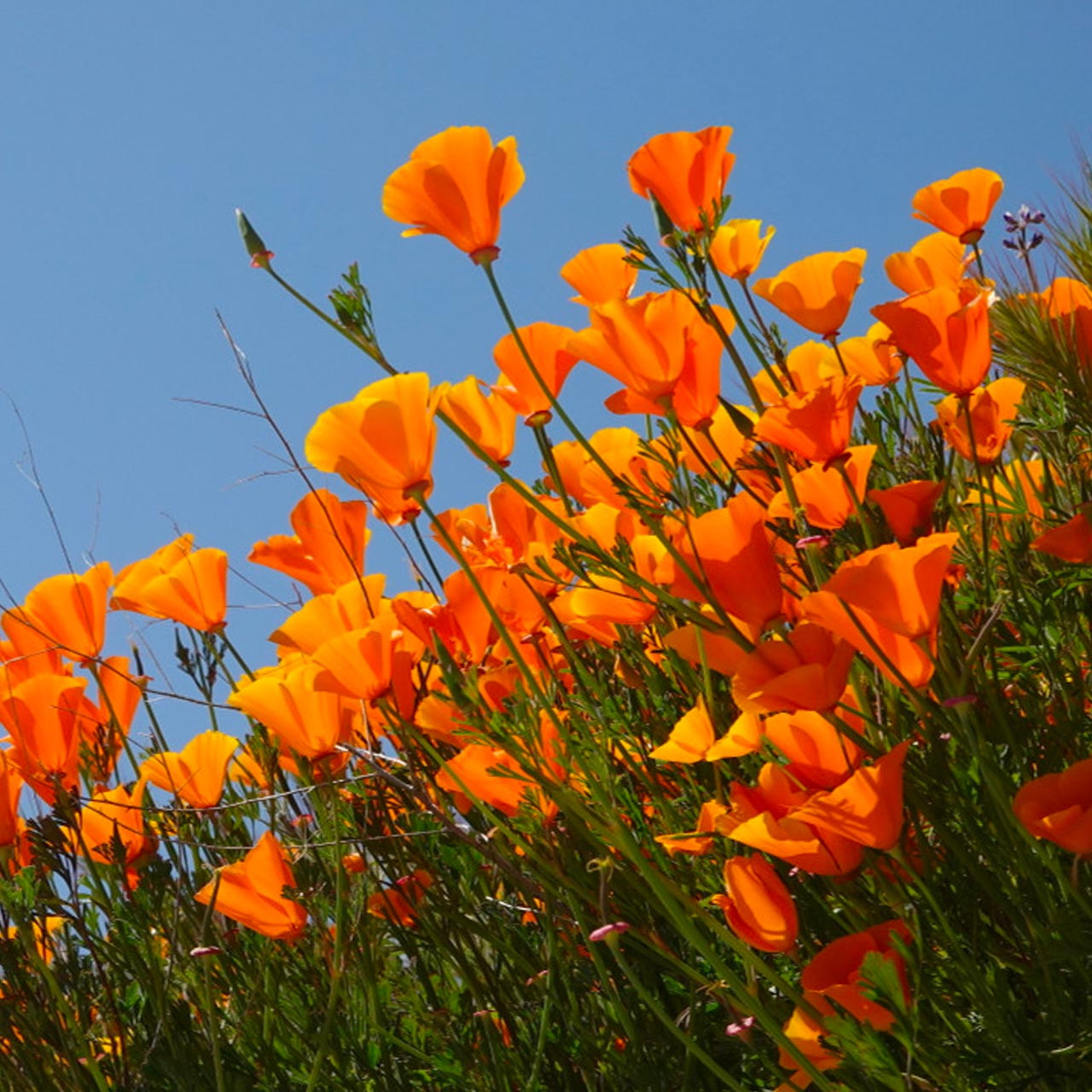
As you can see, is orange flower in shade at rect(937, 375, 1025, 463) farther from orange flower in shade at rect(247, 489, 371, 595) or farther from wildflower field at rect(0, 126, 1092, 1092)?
orange flower in shade at rect(247, 489, 371, 595)

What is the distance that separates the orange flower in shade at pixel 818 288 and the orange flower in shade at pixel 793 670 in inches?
25.3

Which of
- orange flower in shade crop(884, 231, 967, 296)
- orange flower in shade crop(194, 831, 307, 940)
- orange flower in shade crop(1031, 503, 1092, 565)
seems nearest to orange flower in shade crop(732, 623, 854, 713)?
orange flower in shade crop(1031, 503, 1092, 565)

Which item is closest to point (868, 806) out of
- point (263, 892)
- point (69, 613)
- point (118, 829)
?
point (263, 892)

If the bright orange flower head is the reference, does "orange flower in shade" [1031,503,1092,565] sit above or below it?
below

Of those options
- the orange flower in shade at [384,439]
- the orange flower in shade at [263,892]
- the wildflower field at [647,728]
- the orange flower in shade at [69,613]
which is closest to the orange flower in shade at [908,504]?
the wildflower field at [647,728]

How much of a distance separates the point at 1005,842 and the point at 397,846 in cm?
79

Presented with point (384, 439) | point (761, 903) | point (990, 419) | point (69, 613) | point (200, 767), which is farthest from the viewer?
point (69, 613)

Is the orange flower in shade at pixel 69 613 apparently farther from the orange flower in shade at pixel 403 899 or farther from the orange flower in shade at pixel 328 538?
the orange flower in shade at pixel 403 899

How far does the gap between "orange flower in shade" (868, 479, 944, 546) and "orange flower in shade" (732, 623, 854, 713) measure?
20cm

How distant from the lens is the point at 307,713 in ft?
5.38

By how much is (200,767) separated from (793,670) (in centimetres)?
105

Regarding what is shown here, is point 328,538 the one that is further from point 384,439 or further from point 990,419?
point 990,419

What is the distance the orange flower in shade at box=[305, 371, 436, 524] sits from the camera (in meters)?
1.50

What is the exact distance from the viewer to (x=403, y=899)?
1.83 metres
